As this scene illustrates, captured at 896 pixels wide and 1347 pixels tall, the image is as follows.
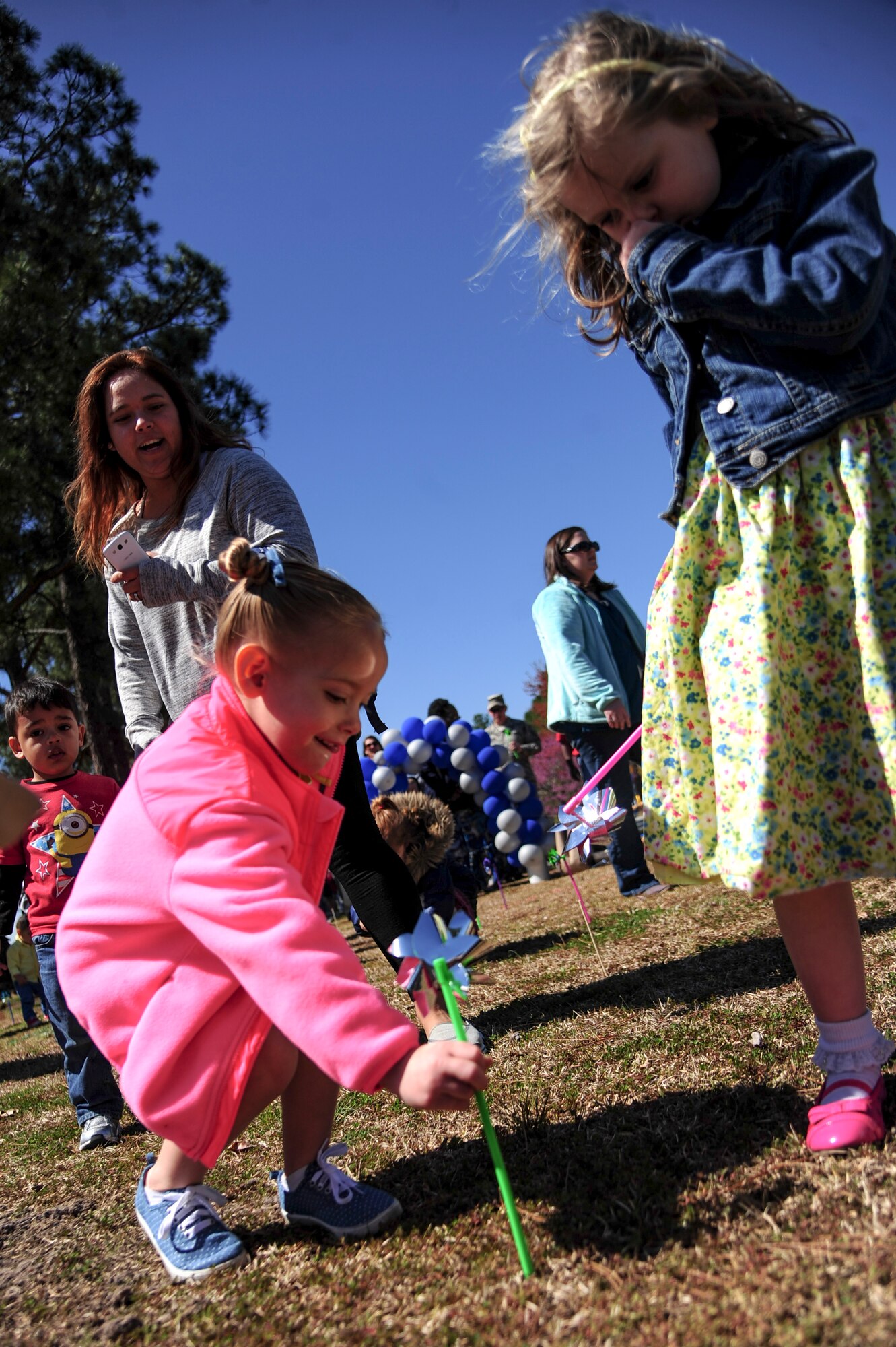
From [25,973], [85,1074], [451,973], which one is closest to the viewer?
[451,973]

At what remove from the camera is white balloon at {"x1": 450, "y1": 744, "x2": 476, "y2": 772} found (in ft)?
30.0

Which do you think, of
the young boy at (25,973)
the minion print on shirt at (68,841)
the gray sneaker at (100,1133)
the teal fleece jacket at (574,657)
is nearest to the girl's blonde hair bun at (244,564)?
the gray sneaker at (100,1133)

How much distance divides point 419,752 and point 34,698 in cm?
538

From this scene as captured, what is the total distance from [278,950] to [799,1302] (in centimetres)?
80

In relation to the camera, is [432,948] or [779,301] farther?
[779,301]

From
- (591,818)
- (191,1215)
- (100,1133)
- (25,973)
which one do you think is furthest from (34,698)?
(25,973)

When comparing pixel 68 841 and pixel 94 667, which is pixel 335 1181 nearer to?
pixel 68 841

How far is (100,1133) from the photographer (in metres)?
2.85

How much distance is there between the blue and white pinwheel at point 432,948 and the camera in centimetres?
148

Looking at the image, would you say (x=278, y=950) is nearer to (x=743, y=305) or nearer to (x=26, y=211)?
(x=743, y=305)

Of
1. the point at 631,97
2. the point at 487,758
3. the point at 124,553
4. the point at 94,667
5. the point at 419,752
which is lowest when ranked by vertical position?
the point at 487,758

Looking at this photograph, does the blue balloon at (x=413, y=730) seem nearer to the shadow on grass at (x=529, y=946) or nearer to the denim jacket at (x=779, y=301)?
the shadow on grass at (x=529, y=946)

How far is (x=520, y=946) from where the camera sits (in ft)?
16.4

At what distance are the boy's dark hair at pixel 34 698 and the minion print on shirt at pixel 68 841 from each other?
0.34 metres
